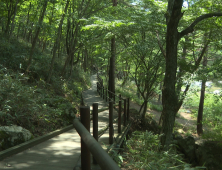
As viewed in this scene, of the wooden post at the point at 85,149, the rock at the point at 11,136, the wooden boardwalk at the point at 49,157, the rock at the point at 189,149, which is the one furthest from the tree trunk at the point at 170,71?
the wooden post at the point at 85,149

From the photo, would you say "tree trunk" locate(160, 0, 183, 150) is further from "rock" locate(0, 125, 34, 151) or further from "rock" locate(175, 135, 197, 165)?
"rock" locate(0, 125, 34, 151)

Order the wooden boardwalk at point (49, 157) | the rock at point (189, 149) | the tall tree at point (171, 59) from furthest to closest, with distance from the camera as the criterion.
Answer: the rock at point (189, 149) → the tall tree at point (171, 59) → the wooden boardwalk at point (49, 157)

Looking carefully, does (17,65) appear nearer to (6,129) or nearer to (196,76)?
(6,129)

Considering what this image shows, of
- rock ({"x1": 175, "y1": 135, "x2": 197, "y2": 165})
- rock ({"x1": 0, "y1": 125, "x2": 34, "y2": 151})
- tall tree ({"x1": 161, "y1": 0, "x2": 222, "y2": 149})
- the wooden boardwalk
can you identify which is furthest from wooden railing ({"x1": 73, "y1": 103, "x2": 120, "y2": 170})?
rock ({"x1": 175, "y1": 135, "x2": 197, "y2": 165})

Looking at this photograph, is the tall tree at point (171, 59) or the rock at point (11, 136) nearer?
the rock at point (11, 136)

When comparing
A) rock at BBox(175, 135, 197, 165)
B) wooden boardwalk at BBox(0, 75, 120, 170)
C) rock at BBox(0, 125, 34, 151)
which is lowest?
rock at BBox(175, 135, 197, 165)

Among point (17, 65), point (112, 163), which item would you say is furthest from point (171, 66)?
point (17, 65)

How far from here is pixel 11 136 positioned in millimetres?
4664

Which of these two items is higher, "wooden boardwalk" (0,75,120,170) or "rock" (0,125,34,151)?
"rock" (0,125,34,151)

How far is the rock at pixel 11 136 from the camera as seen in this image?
4439 mm

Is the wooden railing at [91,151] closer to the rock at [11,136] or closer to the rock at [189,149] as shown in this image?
the rock at [11,136]

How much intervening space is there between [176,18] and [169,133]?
3898mm

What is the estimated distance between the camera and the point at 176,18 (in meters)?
6.50

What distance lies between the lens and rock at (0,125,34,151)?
4.44 meters
